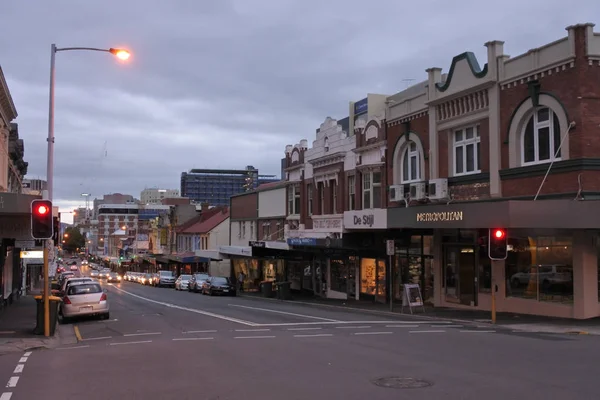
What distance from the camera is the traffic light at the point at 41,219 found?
55.1ft

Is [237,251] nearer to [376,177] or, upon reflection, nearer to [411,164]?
[376,177]

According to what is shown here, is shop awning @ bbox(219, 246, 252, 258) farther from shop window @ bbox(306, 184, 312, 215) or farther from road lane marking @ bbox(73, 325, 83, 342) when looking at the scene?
road lane marking @ bbox(73, 325, 83, 342)

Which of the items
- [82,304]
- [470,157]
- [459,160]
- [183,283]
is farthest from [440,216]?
[183,283]

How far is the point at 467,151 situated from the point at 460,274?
203 inches

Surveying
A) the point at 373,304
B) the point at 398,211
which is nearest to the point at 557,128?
→ the point at 398,211

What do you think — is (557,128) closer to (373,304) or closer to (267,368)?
(373,304)

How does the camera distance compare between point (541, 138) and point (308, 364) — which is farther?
point (541, 138)

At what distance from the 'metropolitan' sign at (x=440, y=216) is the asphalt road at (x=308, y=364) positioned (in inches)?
183

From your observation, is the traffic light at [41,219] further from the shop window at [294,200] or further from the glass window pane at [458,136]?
the shop window at [294,200]

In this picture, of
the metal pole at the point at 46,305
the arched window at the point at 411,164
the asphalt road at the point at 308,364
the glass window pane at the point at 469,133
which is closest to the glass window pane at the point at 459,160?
the glass window pane at the point at 469,133

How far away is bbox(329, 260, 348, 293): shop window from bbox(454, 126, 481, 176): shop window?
11.8 meters

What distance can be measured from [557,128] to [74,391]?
1773 centimetres

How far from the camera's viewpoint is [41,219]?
55.6ft

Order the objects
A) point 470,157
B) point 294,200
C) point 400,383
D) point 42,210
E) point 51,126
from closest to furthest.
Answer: point 400,383 → point 42,210 → point 51,126 → point 470,157 → point 294,200
